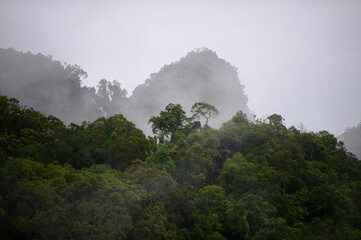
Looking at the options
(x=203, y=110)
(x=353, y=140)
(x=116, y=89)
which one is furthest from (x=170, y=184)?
(x=353, y=140)

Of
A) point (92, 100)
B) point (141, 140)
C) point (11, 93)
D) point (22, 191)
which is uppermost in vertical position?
point (92, 100)

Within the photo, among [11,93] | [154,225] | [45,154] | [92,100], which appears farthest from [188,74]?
A: [154,225]

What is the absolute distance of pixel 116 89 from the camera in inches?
1891

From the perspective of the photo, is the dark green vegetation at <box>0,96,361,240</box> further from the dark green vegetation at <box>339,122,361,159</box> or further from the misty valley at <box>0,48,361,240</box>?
the dark green vegetation at <box>339,122,361,159</box>

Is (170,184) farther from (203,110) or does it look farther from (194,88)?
(194,88)

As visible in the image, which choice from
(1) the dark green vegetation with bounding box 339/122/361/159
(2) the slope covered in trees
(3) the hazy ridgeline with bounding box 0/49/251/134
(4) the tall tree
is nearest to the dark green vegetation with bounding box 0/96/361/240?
(4) the tall tree

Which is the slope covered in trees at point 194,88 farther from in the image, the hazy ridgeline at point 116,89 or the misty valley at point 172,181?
the misty valley at point 172,181

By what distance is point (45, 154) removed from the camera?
1739cm


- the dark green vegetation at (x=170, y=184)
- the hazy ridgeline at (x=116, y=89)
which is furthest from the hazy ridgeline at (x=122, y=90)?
the dark green vegetation at (x=170, y=184)

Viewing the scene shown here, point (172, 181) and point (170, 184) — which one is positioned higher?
point (172, 181)

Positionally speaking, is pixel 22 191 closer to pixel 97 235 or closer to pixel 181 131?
pixel 97 235

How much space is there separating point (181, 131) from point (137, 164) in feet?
25.6

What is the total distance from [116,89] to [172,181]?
34.9 m

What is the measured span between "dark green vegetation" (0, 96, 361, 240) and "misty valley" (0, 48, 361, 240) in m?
0.06
